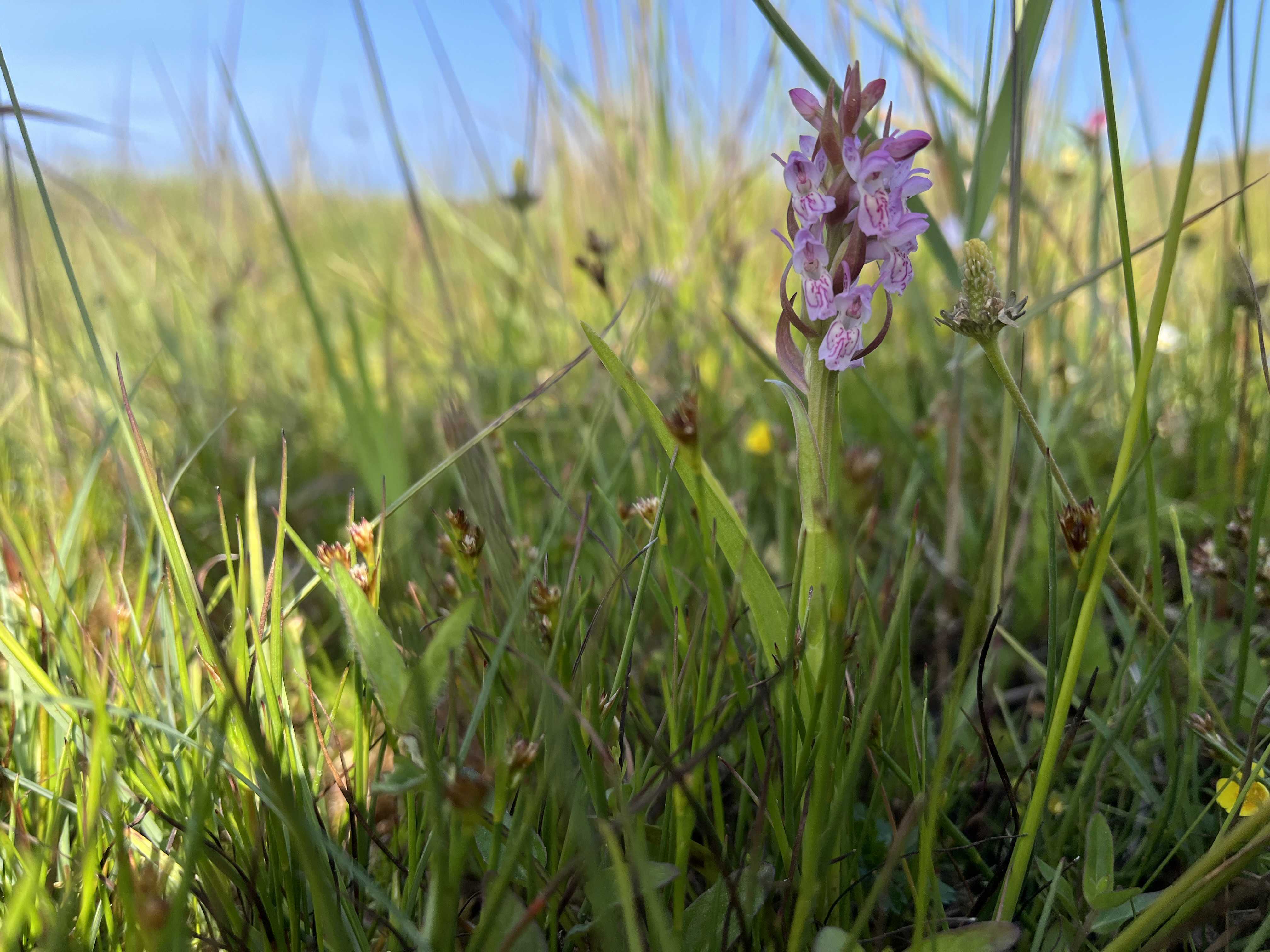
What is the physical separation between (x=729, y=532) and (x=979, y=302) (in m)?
0.22

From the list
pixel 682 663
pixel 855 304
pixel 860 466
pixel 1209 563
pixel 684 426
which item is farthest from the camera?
pixel 1209 563

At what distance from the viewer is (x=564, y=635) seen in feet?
1.98

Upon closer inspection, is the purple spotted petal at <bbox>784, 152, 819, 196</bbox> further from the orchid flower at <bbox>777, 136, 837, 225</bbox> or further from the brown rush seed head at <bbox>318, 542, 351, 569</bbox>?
the brown rush seed head at <bbox>318, 542, 351, 569</bbox>

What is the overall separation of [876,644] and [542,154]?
1.94 meters

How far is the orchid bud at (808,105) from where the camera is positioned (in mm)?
545

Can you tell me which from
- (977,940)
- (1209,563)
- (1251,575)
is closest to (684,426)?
(977,940)

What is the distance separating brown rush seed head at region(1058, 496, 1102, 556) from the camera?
1.63 ft

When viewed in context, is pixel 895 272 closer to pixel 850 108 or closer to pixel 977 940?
pixel 850 108

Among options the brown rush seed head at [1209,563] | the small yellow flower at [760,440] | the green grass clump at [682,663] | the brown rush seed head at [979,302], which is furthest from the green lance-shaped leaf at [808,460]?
the small yellow flower at [760,440]

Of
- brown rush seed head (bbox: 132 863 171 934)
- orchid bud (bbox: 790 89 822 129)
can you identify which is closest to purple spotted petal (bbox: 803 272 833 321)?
orchid bud (bbox: 790 89 822 129)

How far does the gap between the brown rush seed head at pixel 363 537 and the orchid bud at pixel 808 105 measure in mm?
412

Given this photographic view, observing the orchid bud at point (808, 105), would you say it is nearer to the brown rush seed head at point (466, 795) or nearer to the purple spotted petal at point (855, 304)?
the purple spotted petal at point (855, 304)

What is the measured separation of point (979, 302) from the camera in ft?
1.76

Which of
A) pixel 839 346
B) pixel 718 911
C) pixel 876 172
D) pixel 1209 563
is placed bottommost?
pixel 718 911
